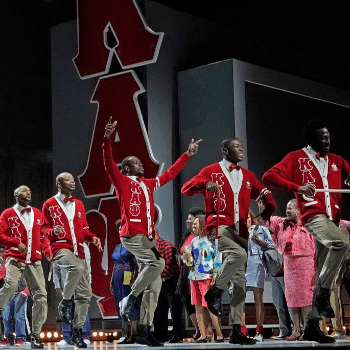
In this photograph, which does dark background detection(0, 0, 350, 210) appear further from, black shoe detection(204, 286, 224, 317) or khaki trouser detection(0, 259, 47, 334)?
black shoe detection(204, 286, 224, 317)

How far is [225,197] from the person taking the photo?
717 cm

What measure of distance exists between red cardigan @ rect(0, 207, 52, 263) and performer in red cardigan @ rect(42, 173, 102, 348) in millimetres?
423

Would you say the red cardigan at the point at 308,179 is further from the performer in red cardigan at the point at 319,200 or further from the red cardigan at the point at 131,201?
the red cardigan at the point at 131,201

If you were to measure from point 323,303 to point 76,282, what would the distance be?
2.78m

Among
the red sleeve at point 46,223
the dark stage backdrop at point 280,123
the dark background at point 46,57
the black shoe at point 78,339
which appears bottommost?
the black shoe at point 78,339

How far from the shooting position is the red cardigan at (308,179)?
659cm

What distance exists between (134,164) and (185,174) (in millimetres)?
3654

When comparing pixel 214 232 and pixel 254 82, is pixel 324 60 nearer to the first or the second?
pixel 254 82

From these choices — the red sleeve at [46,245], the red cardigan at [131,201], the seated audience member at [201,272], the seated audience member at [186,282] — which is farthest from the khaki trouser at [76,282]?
the seated audience member at [186,282]

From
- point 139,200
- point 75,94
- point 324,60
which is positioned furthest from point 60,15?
point 139,200

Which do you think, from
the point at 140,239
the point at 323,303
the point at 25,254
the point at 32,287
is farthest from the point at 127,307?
the point at 323,303

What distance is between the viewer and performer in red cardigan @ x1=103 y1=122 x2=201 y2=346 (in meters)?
7.50

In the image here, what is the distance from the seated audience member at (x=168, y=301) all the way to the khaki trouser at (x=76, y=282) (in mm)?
1311

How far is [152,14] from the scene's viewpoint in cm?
1167
